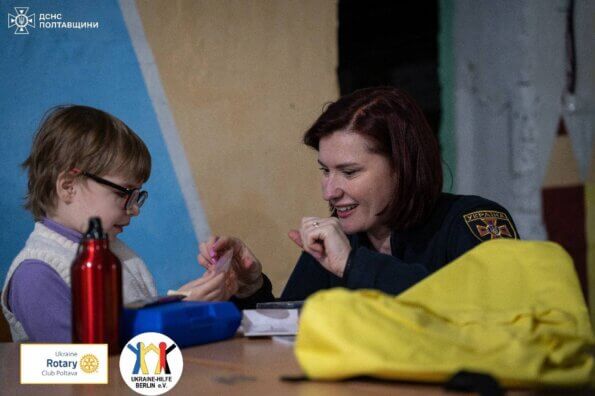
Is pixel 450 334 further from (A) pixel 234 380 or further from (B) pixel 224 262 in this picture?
(B) pixel 224 262

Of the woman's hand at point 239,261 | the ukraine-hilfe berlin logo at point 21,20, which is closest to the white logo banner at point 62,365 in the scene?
the woman's hand at point 239,261

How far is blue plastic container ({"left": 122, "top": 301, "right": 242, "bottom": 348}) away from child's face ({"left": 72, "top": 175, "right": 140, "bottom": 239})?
49cm

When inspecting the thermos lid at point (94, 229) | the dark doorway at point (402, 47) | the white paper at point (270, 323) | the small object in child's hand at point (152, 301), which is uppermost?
the dark doorway at point (402, 47)

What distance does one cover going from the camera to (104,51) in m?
2.79

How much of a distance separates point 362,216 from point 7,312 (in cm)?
100

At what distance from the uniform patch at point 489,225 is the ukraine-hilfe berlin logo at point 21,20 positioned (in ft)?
5.54

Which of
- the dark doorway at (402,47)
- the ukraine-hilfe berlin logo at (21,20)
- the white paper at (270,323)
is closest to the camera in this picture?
the white paper at (270,323)

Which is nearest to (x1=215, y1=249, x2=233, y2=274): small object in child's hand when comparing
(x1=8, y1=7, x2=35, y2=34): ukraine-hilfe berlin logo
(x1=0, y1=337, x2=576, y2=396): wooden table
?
(x1=0, y1=337, x2=576, y2=396): wooden table

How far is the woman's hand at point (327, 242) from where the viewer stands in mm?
1900

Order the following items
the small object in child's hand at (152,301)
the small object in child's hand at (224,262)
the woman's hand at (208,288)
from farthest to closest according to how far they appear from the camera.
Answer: the small object in child's hand at (224,262) < the woman's hand at (208,288) < the small object in child's hand at (152,301)

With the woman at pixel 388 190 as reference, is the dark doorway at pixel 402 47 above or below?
above

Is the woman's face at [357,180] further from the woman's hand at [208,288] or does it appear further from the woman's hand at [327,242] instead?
the woman's hand at [208,288]

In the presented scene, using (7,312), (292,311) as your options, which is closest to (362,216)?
(292,311)

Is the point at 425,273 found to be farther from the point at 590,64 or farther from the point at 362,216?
the point at 590,64
